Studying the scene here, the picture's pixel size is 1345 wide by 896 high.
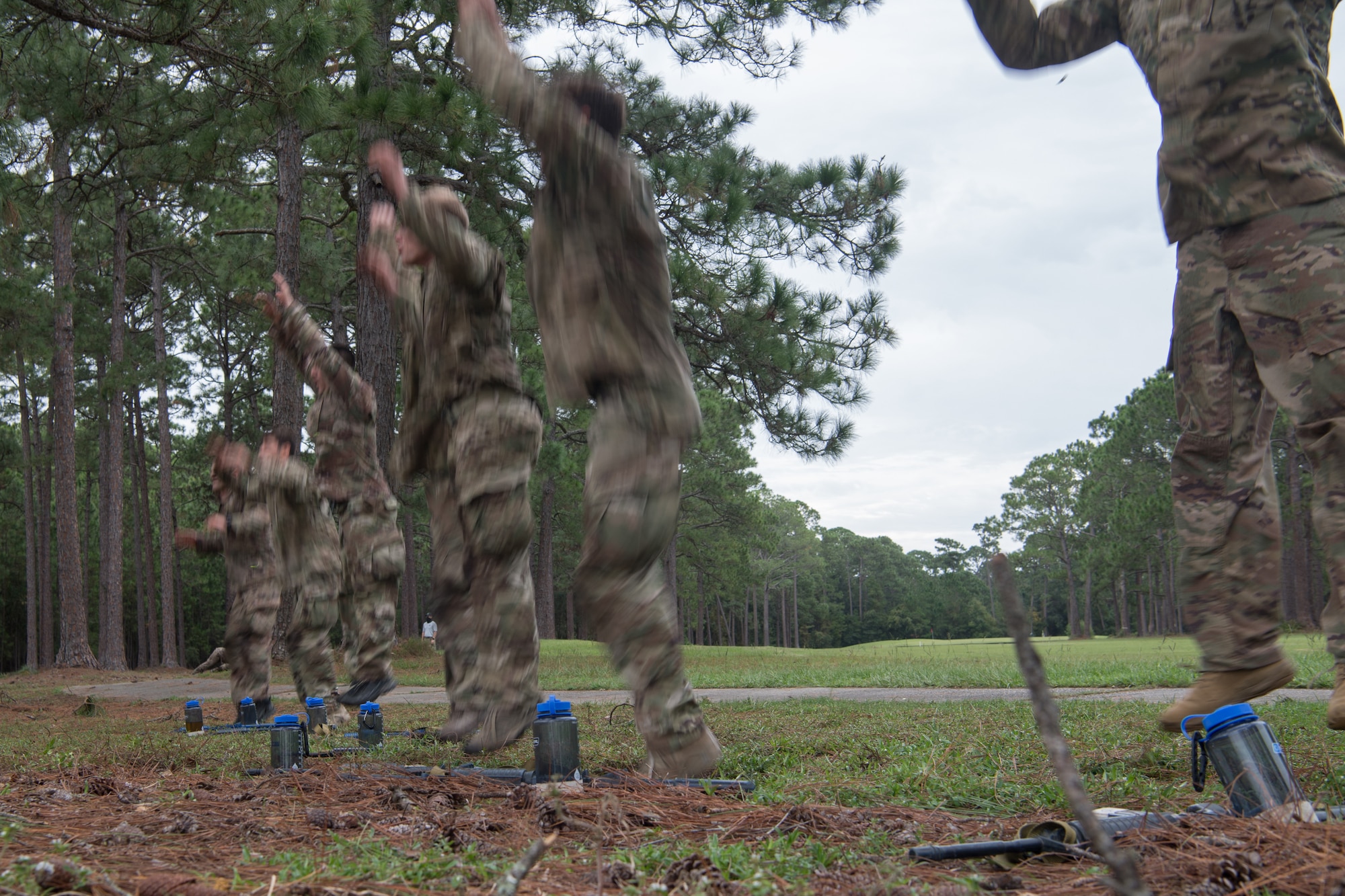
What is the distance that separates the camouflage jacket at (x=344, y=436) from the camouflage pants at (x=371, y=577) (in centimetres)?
9

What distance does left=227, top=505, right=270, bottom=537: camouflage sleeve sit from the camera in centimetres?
657

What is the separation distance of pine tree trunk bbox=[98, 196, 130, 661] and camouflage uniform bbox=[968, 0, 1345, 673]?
842 inches

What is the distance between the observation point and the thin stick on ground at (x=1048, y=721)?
0.81 meters

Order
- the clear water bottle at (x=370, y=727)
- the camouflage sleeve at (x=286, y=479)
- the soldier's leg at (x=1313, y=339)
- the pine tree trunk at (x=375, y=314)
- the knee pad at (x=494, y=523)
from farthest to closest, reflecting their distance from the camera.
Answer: the pine tree trunk at (x=375, y=314)
the camouflage sleeve at (x=286, y=479)
the clear water bottle at (x=370, y=727)
the knee pad at (x=494, y=523)
the soldier's leg at (x=1313, y=339)

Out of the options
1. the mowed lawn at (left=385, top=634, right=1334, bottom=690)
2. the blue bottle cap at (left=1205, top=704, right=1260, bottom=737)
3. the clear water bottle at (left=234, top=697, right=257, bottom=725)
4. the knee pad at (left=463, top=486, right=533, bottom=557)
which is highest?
the knee pad at (left=463, top=486, right=533, bottom=557)

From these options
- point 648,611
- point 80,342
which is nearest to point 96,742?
point 648,611

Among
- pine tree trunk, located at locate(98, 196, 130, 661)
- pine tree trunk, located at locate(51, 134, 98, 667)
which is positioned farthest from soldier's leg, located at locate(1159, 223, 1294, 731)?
pine tree trunk, located at locate(98, 196, 130, 661)

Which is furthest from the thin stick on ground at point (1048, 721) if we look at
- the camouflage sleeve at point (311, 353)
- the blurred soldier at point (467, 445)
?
the camouflage sleeve at point (311, 353)

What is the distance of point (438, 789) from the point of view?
263 centimetres

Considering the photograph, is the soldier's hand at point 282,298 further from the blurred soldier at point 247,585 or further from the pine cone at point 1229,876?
the pine cone at point 1229,876

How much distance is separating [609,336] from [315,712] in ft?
10.5

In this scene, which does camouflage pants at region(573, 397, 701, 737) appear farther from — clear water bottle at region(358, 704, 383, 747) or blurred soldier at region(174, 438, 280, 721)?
blurred soldier at region(174, 438, 280, 721)

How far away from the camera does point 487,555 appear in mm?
4242

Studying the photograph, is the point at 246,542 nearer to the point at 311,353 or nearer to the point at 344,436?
the point at 344,436
